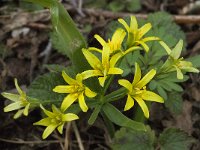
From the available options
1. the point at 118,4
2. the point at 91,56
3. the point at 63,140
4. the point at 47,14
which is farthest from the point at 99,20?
the point at 91,56

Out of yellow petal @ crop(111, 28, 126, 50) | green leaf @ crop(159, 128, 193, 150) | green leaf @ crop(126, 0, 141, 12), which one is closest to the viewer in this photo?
yellow petal @ crop(111, 28, 126, 50)

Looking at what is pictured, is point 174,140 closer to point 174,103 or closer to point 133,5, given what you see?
point 174,103

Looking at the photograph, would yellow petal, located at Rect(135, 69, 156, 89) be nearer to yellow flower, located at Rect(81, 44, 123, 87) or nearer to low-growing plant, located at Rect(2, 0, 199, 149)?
low-growing plant, located at Rect(2, 0, 199, 149)

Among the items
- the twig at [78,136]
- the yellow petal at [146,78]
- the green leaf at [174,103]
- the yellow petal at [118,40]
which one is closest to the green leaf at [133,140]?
the green leaf at [174,103]

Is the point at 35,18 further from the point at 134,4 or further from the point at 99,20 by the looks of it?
the point at 134,4

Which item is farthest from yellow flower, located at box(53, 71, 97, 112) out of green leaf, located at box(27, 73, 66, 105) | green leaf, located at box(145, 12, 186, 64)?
green leaf, located at box(145, 12, 186, 64)

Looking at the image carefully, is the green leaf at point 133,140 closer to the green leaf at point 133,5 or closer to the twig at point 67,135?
the twig at point 67,135

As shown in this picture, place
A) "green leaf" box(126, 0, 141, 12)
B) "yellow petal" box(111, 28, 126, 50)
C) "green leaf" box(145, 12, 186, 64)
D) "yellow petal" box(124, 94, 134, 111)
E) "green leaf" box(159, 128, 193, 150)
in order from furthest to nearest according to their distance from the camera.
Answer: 1. "green leaf" box(126, 0, 141, 12)
2. "green leaf" box(145, 12, 186, 64)
3. "green leaf" box(159, 128, 193, 150)
4. "yellow petal" box(111, 28, 126, 50)
5. "yellow petal" box(124, 94, 134, 111)

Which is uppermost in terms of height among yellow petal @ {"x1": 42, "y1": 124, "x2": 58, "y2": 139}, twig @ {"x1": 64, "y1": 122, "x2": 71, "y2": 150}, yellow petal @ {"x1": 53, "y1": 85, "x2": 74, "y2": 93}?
yellow petal @ {"x1": 53, "y1": 85, "x2": 74, "y2": 93}
